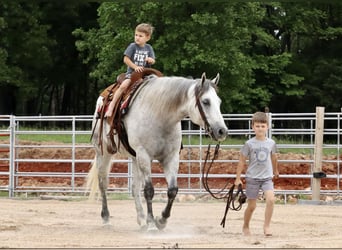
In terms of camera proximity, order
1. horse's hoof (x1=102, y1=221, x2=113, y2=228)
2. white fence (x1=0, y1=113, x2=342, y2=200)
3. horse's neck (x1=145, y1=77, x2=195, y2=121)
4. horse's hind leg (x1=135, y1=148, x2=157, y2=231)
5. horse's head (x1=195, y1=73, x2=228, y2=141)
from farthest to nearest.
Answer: white fence (x1=0, y1=113, x2=342, y2=200) < horse's hoof (x1=102, y1=221, x2=113, y2=228) < horse's hind leg (x1=135, y1=148, x2=157, y2=231) < horse's neck (x1=145, y1=77, x2=195, y2=121) < horse's head (x1=195, y1=73, x2=228, y2=141)

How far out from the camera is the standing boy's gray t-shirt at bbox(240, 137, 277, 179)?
748cm

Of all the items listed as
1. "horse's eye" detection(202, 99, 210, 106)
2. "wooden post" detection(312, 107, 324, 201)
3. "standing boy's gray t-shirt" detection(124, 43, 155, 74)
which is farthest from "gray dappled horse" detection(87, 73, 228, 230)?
"wooden post" detection(312, 107, 324, 201)

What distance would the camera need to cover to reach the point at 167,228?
8656mm

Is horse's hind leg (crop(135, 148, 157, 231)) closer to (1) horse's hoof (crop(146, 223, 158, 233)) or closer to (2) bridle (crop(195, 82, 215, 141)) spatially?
(1) horse's hoof (crop(146, 223, 158, 233))

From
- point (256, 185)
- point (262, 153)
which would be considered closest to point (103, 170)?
point (256, 185)

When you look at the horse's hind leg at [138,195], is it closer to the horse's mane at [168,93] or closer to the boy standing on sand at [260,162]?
the horse's mane at [168,93]

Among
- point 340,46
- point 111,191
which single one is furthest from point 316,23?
point 111,191

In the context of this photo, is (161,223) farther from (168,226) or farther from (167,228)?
(168,226)

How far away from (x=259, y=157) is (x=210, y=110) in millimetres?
688

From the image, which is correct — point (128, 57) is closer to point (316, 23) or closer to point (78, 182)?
point (78, 182)

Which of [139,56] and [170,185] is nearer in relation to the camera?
[170,185]

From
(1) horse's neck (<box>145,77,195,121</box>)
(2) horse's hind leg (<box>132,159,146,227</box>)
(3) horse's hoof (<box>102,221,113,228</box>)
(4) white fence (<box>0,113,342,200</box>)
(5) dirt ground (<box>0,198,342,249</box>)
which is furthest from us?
(4) white fence (<box>0,113,342,200</box>)

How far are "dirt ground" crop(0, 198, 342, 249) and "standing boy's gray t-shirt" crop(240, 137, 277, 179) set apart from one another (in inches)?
26.2

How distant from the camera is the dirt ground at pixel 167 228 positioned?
23.4 ft
